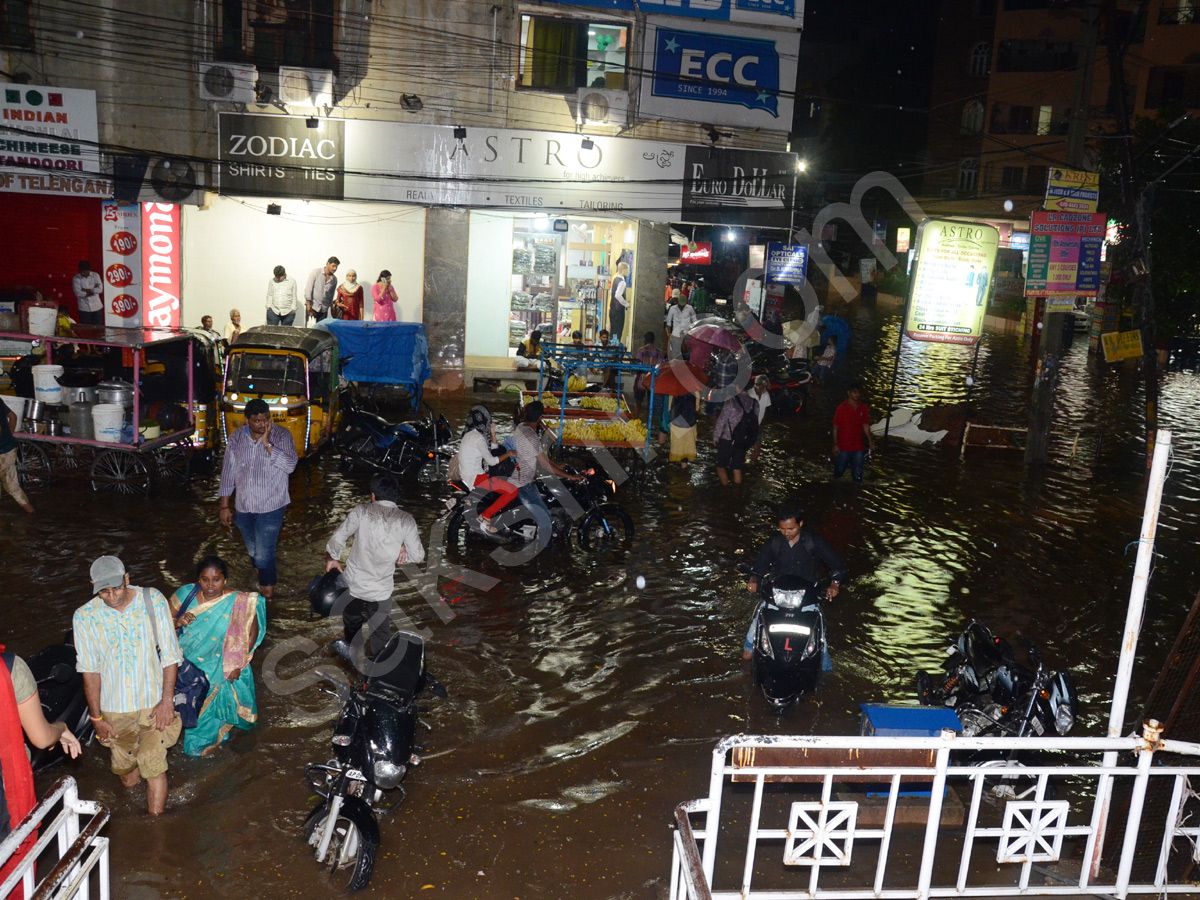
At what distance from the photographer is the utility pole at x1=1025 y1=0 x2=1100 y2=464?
15195 millimetres

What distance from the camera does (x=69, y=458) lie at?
42.8 ft

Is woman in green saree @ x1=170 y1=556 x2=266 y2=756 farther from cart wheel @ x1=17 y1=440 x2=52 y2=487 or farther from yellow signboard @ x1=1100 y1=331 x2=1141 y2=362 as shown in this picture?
yellow signboard @ x1=1100 y1=331 x2=1141 y2=362

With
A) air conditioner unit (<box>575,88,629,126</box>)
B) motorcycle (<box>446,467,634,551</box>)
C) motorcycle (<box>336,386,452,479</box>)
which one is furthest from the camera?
air conditioner unit (<box>575,88,629,126</box>)

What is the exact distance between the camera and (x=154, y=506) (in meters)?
11.9

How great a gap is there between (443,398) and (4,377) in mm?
7908

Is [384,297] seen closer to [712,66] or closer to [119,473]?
[712,66]

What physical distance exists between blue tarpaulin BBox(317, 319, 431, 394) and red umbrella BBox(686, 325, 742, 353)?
17.2ft

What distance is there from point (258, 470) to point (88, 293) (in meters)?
13.3

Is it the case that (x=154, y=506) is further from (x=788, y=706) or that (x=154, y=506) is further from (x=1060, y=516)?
(x=1060, y=516)

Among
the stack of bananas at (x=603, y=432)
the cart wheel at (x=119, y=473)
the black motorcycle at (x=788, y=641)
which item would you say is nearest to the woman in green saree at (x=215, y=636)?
the black motorcycle at (x=788, y=641)

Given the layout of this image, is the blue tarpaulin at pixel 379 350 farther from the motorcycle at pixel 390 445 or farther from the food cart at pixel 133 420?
the food cart at pixel 133 420

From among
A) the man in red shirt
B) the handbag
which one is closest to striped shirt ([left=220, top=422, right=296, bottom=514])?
the handbag

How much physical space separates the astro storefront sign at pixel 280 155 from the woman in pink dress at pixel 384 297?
202cm

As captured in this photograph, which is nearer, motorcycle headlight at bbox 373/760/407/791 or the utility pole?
motorcycle headlight at bbox 373/760/407/791
